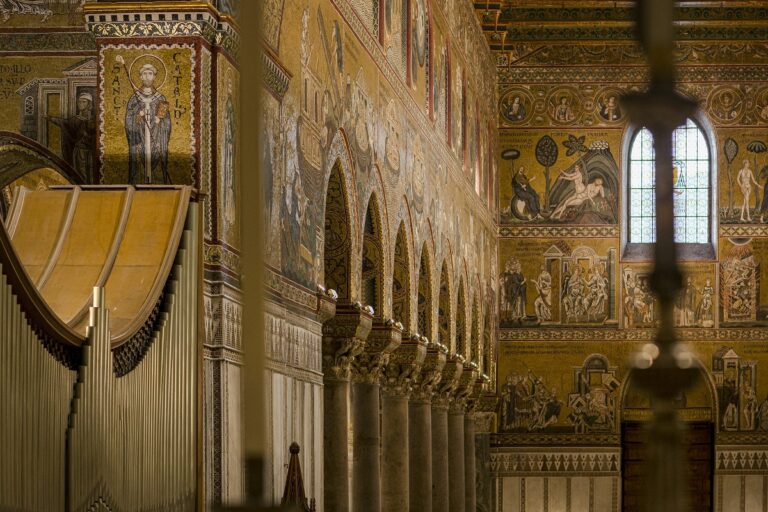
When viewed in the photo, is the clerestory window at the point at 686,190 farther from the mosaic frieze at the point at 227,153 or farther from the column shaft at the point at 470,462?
the mosaic frieze at the point at 227,153

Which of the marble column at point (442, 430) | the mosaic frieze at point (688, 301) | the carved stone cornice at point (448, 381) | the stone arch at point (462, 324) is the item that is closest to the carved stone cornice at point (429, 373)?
the carved stone cornice at point (448, 381)

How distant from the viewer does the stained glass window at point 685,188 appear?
37562 mm

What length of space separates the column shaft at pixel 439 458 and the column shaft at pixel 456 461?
1.08 metres

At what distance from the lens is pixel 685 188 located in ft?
124

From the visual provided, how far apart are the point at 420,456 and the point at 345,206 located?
30.0ft

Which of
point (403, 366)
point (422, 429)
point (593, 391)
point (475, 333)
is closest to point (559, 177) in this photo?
point (593, 391)

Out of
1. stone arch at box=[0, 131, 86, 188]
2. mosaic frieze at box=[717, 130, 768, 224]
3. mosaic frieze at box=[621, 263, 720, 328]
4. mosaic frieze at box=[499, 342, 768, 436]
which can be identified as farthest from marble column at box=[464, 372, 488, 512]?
stone arch at box=[0, 131, 86, 188]

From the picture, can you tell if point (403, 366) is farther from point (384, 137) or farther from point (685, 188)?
point (685, 188)

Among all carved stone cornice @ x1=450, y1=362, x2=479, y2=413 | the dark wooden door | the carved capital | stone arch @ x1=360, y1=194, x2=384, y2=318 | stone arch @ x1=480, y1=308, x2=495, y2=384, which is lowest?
the dark wooden door

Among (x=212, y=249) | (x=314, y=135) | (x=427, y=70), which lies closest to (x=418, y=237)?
(x=427, y=70)

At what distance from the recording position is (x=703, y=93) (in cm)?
3712

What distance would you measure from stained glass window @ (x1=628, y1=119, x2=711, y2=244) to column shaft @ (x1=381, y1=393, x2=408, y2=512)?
52.0 ft

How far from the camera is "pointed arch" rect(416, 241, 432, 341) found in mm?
24547

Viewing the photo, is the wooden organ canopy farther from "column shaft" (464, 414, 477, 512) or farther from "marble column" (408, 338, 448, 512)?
"column shaft" (464, 414, 477, 512)
